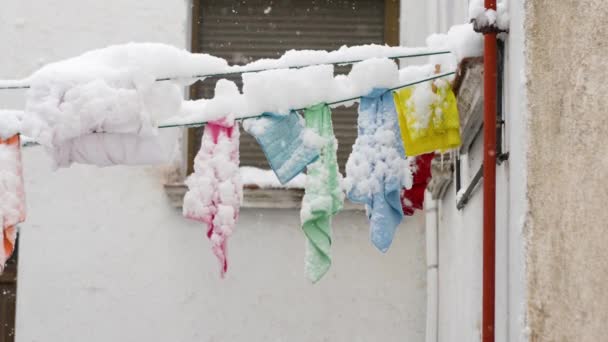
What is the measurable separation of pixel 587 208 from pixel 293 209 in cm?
632

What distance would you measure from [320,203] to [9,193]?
5.23 feet

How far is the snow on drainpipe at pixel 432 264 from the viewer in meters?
8.76

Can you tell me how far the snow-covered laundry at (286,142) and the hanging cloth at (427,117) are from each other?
440 millimetres

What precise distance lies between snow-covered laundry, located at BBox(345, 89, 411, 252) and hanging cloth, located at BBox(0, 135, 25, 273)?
1693 mm

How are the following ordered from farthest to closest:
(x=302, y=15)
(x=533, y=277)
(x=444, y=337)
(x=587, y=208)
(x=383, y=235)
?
(x=302, y=15), (x=444, y=337), (x=383, y=235), (x=533, y=277), (x=587, y=208)

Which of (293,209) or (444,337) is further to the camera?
(293,209)

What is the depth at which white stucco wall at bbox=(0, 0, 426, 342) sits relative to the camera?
932 cm

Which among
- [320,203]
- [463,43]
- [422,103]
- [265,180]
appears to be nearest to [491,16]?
[463,43]

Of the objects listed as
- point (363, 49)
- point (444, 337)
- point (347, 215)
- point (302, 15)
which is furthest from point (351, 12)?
point (363, 49)

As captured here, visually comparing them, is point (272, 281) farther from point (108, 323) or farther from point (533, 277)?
point (533, 277)

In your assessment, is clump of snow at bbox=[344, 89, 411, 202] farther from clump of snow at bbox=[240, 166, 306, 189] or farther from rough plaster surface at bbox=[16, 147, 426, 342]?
rough plaster surface at bbox=[16, 147, 426, 342]

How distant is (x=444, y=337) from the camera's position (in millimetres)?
8180

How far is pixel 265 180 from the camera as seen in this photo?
940cm

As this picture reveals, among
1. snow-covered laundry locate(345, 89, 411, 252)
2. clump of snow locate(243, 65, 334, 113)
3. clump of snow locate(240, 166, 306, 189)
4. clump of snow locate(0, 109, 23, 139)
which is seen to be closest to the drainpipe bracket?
snow-covered laundry locate(345, 89, 411, 252)
